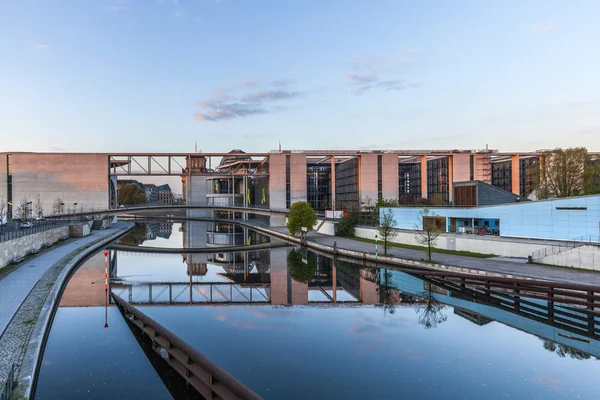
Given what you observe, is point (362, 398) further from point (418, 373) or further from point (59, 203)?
point (59, 203)

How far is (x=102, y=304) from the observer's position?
1986cm

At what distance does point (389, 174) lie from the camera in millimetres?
73750

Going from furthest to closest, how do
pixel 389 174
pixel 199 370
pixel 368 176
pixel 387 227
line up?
pixel 389 174, pixel 368 176, pixel 387 227, pixel 199 370

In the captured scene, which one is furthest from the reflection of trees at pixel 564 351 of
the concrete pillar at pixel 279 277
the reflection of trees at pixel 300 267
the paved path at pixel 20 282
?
the paved path at pixel 20 282

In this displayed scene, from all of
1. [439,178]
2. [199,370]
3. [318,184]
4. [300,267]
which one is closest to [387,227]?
[300,267]

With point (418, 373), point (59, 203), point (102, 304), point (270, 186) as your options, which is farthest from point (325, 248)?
point (59, 203)

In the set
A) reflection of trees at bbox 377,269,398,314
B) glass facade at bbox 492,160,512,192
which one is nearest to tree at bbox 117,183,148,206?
glass facade at bbox 492,160,512,192

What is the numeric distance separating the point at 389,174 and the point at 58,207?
58772mm

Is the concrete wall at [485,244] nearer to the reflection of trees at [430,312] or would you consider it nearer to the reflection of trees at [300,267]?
the reflection of trees at [430,312]

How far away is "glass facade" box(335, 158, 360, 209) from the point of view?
3039 inches

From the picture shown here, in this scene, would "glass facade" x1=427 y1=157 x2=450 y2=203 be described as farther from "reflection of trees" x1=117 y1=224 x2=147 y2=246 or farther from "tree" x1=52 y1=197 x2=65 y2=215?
"tree" x1=52 y1=197 x2=65 y2=215

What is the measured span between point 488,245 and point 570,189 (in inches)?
876

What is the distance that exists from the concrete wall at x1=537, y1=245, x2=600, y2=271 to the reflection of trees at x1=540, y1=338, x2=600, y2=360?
10115 mm

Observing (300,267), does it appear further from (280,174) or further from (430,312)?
(280,174)
